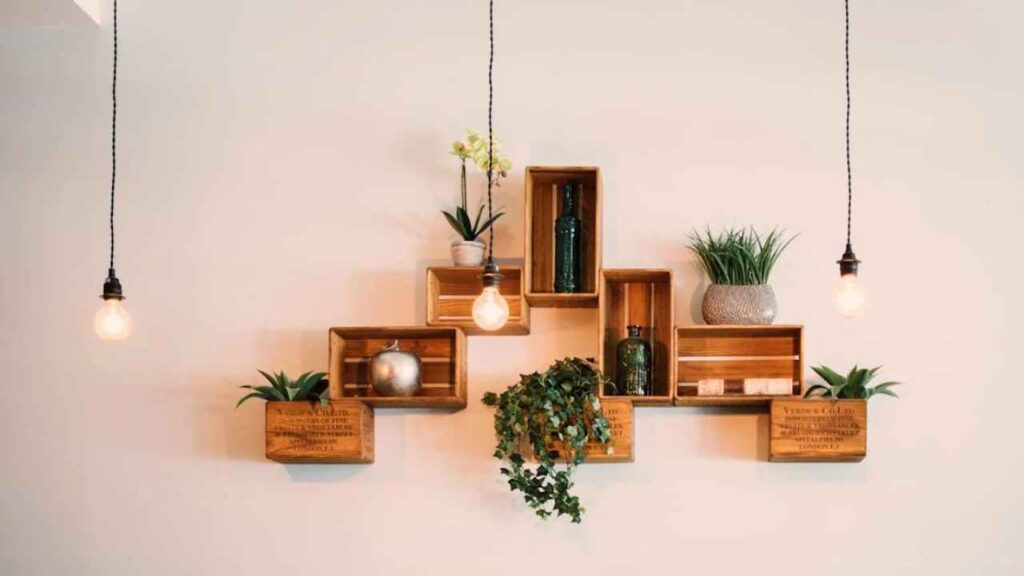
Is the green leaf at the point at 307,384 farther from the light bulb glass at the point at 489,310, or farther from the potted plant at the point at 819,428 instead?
the potted plant at the point at 819,428

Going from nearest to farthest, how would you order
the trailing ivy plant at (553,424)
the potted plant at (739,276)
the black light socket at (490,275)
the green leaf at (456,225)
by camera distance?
the black light socket at (490,275) → the trailing ivy plant at (553,424) → the potted plant at (739,276) → the green leaf at (456,225)

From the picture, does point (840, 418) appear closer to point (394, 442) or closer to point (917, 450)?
point (917, 450)

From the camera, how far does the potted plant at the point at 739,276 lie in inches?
138

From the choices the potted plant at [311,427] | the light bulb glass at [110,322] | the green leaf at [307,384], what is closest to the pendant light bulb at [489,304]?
the potted plant at [311,427]

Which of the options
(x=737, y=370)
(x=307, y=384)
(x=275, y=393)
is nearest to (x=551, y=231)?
(x=737, y=370)

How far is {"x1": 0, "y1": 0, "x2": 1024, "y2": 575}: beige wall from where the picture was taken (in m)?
3.64

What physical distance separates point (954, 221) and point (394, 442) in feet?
6.85

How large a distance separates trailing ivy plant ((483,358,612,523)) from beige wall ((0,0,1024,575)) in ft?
0.69

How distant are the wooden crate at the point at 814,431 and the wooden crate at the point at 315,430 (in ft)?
4.46

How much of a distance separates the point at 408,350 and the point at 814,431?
4.50ft

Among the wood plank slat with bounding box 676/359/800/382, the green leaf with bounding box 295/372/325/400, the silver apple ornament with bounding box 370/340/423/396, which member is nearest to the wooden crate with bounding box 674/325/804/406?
the wood plank slat with bounding box 676/359/800/382

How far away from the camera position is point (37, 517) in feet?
12.3

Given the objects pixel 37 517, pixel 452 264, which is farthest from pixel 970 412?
pixel 37 517

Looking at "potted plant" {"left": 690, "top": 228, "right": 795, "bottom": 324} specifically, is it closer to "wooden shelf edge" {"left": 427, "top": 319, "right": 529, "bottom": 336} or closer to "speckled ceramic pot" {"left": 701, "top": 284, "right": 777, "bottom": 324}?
"speckled ceramic pot" {"left": 701, "top": 284, "right": 777, "bottom": 324}
